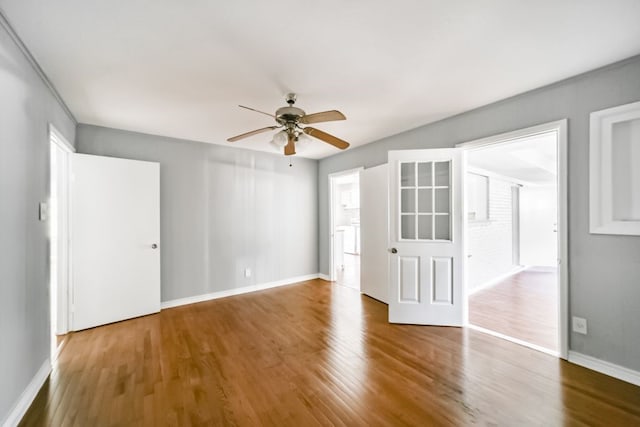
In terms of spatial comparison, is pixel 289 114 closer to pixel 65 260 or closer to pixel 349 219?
pixel 65 260

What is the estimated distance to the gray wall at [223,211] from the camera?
3.79 metres

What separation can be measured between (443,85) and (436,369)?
8.35ft

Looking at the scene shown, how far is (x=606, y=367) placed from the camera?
211 centimetres

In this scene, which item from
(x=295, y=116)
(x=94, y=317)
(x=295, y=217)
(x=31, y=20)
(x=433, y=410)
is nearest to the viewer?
(x=31, y=20)

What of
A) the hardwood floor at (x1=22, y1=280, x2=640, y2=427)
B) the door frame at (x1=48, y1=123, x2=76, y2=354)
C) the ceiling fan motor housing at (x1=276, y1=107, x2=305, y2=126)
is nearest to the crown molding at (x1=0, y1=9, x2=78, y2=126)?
the door frame at (x1=48, y1=123, x2=76, y2=354)

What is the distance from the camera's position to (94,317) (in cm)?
313

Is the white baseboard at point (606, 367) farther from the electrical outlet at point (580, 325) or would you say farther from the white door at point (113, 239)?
the white door at point (113, 239)

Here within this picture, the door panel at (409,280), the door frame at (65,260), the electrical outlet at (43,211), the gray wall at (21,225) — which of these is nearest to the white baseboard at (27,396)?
the gray wall at (21,225)

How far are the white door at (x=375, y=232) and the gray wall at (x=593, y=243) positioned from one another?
70.0 inches

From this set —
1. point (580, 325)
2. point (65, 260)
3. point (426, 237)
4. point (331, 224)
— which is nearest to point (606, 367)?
point (580, 325)

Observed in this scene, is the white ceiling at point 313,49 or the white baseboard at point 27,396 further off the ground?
the white ceiling at point 313,49

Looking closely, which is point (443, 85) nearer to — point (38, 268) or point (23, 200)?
point (23, 200)

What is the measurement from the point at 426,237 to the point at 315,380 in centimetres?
208

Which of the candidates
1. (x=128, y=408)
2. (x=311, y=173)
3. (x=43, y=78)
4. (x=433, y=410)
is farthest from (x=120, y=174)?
(x=433, y=410)
